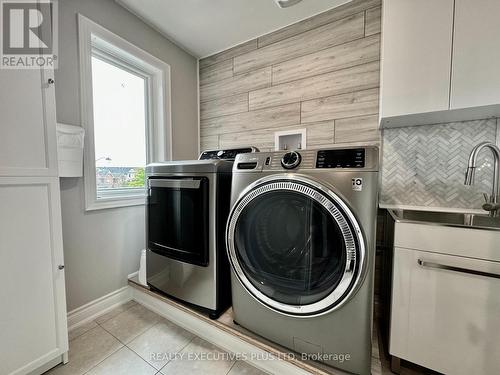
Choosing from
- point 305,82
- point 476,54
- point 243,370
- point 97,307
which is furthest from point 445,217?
point 97,307

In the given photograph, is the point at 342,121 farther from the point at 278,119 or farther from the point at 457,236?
the point at 457,236

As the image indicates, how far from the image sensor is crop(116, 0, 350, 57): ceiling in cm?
162

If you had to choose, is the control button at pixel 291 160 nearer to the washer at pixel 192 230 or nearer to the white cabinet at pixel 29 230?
the washer at pixel 192 230

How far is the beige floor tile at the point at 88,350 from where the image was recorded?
1139 mm

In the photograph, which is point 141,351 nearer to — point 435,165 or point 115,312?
point 115,312

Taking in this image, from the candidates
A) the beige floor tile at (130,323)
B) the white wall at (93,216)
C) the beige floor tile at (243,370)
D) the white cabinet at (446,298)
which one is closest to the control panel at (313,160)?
the white cabinet at (446,298)

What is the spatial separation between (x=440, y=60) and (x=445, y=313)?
1236 mm

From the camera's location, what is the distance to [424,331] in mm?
916

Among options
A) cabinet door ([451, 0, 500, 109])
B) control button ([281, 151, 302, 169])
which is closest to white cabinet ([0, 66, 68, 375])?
control button ([281, 151, 302, 169])

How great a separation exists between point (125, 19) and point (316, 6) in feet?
5.11

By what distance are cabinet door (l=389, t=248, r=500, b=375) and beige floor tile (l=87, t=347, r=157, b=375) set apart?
1299mm

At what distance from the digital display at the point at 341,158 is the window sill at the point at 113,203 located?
160cm

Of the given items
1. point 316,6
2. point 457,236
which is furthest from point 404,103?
point 316,6

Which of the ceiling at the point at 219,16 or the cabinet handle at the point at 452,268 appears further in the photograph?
the ceiling at the point at 219,16
